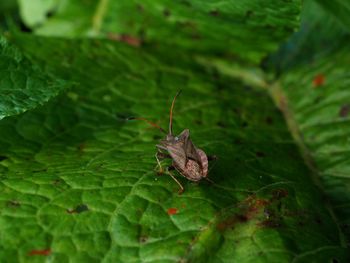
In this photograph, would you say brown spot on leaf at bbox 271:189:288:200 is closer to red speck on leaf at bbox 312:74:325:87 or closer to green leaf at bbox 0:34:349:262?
green leaf at bbox 0:34:349:262

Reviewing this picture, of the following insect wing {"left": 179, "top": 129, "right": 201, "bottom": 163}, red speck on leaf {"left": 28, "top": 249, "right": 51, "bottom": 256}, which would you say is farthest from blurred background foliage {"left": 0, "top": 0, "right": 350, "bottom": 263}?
insect wing {"left": 179, "top": 129, "right": 201, "bottom": 163}

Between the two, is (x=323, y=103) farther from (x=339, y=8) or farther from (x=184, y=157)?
(x=184, y=157)

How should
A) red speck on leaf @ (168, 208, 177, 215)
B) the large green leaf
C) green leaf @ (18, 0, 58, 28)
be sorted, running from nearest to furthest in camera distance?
red speck on leaf @ (168, 208, 177, 215), the large green leaf, green leaf @ (18, 0, 58, 28)

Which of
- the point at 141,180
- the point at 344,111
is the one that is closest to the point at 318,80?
the point at 344,111

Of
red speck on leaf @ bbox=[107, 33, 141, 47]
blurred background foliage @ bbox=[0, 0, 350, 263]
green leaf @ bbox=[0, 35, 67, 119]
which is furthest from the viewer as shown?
red speck on leaf @ bbox=[107, 33, 141, 47]

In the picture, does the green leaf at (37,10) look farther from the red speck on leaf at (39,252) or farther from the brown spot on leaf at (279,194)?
the red speck on leaf at (39,252)
